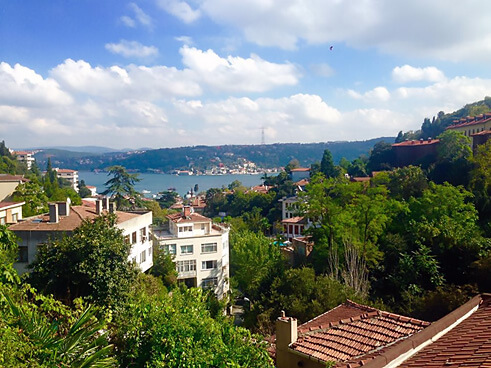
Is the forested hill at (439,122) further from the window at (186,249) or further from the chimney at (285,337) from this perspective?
the chimney at (285,337)

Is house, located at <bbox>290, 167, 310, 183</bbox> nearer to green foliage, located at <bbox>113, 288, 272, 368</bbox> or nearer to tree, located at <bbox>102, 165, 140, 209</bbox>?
tree, located at <bbox>102, 165, 140, 209</bbox>

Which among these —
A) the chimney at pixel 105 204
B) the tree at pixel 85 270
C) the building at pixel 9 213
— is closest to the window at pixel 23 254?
the tree at pixel 85 270

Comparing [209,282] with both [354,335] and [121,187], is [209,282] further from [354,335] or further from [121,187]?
[354,335]

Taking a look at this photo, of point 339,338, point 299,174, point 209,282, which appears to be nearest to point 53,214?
point 339,338

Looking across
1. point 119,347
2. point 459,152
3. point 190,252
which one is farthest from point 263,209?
point 119,347

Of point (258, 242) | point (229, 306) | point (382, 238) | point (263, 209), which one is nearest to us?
point (382, 238)

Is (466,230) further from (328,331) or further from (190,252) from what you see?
(190,252)
